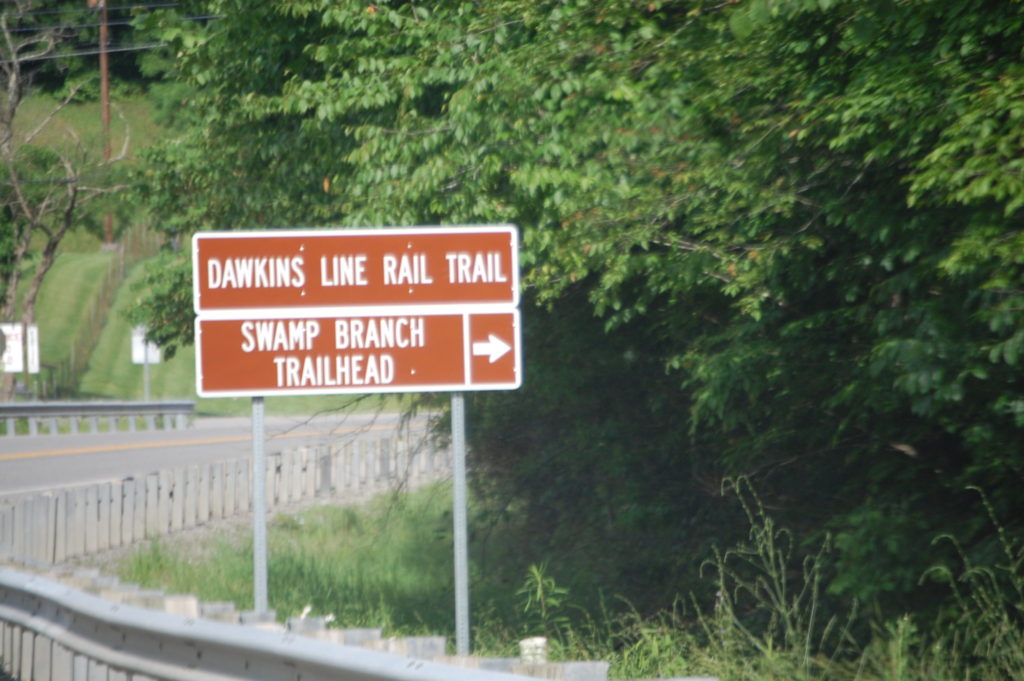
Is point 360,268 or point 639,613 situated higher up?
point 360,268

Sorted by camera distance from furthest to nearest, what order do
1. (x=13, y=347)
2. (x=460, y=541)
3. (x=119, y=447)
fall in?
(x=13, y=347) → (x=119, y=447) → (x=460, y=541)

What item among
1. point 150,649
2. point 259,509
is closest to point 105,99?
point 259,509

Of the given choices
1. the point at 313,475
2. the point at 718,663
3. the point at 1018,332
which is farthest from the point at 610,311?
the point at 313,475

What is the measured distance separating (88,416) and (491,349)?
2677cm

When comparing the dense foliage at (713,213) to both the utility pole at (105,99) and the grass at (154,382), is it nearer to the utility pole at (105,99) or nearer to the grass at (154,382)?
the grass at (154,382)

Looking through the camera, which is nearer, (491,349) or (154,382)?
(491,349)

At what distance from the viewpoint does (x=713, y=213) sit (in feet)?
25.9

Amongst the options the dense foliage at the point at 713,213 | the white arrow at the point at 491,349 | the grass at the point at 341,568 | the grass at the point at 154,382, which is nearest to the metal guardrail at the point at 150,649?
the white arrow at the point at 491,349

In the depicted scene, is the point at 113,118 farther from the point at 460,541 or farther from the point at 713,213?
the point at 460,541

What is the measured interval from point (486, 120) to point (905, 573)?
430 cm

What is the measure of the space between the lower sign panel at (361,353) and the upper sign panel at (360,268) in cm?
10

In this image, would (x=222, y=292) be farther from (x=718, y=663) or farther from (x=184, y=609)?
(x=718, y=663)

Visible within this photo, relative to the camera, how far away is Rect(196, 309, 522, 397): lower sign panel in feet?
23.5

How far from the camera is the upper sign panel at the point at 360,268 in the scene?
23.5ft
